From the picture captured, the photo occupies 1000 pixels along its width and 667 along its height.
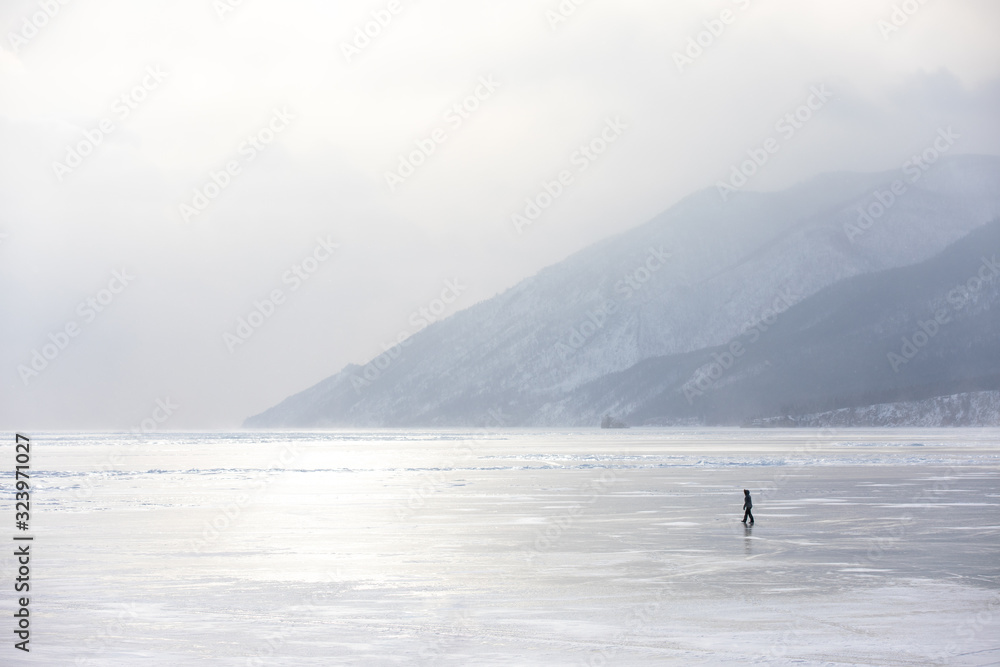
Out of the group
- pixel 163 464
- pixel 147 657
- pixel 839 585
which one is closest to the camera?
pixel 147 657

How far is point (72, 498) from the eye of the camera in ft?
170

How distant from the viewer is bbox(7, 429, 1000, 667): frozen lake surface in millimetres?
18672

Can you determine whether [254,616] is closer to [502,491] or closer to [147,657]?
[147,657]

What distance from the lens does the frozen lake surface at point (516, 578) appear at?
61.3 ft

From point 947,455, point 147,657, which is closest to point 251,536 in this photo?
point 147,657

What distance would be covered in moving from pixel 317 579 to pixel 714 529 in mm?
15735

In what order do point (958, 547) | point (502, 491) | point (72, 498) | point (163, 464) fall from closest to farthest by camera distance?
1. point (958, 547)
2. point (72, 498)
3. point (502, 491)
4. point (163, 464)

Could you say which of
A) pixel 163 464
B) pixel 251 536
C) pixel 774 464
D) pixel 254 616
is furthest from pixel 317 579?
pixel 163 464

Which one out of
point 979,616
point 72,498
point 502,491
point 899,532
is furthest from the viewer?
point 502,491

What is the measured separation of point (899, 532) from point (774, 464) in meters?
50.7

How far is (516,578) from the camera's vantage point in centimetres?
2631

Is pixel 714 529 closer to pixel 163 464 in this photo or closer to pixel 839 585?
pixel 839 585

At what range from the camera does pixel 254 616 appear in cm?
2155

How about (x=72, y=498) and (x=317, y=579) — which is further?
→ (x=72, y=498)
